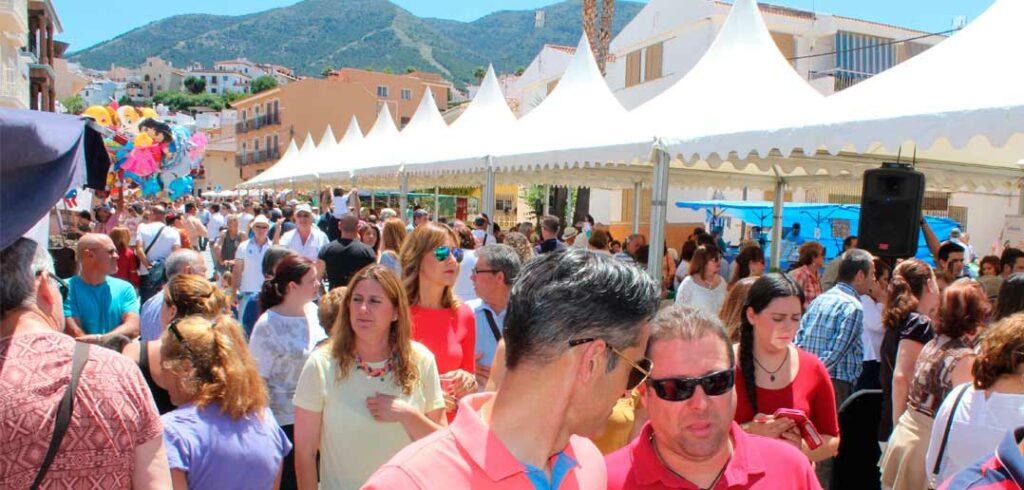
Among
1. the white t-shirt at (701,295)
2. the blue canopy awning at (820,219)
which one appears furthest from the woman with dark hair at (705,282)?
the blue canopy awning at (820,219)

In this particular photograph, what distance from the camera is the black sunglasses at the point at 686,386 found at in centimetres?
202

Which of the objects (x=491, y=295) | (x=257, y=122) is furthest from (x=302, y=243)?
(x=257, y=122)

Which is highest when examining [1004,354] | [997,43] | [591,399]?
[997,43]

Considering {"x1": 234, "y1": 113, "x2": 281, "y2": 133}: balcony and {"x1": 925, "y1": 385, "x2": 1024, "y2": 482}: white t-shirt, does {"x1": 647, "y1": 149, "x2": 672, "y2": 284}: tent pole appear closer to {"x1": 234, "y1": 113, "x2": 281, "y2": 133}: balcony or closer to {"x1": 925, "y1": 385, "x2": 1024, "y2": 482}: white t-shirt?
{"x1": 925, "y1": 385, "x2": 1024, "y2": 482}: white t-shirt

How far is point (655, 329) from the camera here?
2.11 m

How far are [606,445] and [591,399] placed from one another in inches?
66.0

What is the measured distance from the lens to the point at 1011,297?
13.8 ft

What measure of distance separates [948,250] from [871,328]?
3.31 meters

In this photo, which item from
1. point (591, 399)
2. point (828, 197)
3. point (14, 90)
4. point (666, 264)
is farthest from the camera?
point (828, 197)

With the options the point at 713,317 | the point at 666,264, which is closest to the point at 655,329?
the point at 713,317

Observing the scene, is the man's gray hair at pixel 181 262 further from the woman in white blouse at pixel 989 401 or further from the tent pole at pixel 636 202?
the tent pole at pixel 636 202

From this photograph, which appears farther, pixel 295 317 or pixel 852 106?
pixel 852 106

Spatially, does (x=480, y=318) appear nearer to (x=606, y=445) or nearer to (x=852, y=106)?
(x=606, y=445)

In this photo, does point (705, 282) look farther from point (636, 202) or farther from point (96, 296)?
point (636, 202)
